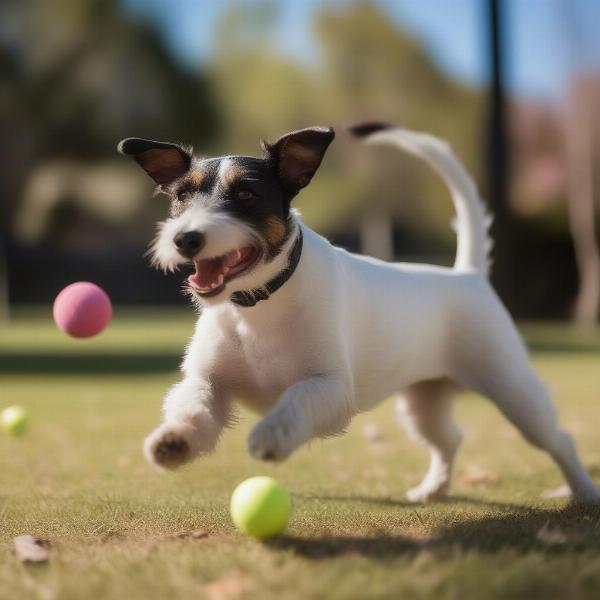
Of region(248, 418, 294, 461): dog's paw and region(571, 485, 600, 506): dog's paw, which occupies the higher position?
region(248, 418, 294, 461): dog's paw

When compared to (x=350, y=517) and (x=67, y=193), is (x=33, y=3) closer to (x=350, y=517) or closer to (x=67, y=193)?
(x=67, y=193)

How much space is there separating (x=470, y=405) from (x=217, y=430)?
18.2ft

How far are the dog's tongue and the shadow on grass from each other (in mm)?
7850

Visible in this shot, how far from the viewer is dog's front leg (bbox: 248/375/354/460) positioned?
10.5 feet

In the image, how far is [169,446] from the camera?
3.39 meters

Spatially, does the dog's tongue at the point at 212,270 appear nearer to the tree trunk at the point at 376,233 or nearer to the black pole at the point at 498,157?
the black pole at the point at 498,157

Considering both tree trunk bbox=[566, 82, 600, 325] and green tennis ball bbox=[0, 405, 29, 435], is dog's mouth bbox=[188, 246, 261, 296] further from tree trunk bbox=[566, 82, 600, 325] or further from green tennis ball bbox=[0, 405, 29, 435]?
tree trunk bbox=[566, 82, 600, 325]

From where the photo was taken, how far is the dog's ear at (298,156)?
12.4ft

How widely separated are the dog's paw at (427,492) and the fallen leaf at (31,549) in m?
1.98

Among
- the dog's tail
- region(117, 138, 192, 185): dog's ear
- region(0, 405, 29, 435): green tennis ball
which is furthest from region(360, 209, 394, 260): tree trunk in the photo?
region(117, 138, 192, 185): dog's ear

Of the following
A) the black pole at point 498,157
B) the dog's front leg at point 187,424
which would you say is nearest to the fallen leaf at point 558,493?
the dog's front leg at point 187,424

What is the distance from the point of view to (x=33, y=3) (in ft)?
86.2

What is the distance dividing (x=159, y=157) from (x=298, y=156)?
0.56m

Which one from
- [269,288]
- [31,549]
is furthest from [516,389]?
[31,549]
